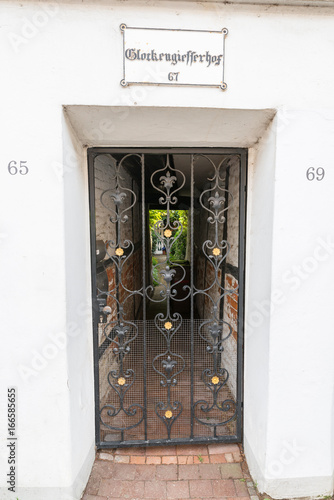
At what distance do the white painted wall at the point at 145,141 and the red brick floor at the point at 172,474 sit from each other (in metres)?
0.18

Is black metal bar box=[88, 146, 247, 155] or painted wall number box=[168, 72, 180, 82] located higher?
painted wall number box=[168, 72, 180, 82]

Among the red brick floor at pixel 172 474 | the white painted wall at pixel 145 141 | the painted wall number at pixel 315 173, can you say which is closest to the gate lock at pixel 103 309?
the white painted wall at pixel 145 141

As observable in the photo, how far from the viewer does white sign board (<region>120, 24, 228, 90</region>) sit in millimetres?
1739

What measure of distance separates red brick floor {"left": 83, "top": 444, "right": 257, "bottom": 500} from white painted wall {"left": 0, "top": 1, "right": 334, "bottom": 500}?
18cm

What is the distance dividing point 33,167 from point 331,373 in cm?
248

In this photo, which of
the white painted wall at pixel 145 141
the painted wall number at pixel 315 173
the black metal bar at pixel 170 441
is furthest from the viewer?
the black metal bar at pixel 170 441

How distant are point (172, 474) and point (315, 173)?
2.51 metres

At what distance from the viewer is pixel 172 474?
2217 millimetres

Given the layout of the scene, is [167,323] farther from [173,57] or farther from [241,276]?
[173,57]

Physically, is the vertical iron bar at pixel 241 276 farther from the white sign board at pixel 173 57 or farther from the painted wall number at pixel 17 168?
the painted wall number at pixel 17 168

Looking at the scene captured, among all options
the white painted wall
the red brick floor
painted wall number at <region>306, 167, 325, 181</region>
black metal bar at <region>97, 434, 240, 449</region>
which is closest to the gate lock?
the white painted wall

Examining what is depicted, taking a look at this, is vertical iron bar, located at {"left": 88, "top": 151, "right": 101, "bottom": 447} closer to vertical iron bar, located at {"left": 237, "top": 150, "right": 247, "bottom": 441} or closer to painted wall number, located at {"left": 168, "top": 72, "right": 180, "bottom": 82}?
painted wall number, located at {"left": 168, "top": 72, "right": 180, "bottom": 82}

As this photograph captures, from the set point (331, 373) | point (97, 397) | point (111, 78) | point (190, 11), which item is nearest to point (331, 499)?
point (331, 373)

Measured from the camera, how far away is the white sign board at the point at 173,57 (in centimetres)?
174
